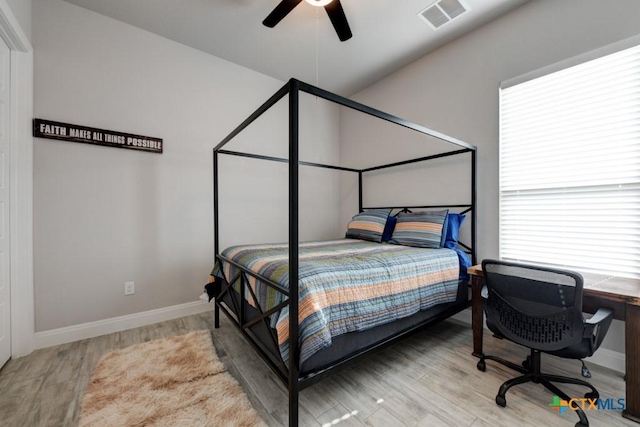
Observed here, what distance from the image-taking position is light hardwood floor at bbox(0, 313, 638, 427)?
A: 4.37ft

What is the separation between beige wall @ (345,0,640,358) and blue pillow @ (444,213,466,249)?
23 centimetres

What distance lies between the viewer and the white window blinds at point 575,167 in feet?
5.69

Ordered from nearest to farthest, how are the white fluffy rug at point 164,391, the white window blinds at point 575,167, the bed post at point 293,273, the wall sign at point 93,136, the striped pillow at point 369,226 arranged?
the bed post at point 293,273
the white fluffy rug at point 164,391
the white window blinds at point 575,167
the wall sign at point 93,136
the striped pillow at point 369,226

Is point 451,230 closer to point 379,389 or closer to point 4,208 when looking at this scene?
point 379,389

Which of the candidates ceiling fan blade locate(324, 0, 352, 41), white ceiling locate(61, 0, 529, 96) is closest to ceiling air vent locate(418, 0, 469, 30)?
white ceiling locate(61, 0, 529, 96)

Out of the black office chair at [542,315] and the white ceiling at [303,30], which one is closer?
the black office chair at [542,315]

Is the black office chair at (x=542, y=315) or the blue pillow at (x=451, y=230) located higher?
the blue pillow at (x=451, y=230)

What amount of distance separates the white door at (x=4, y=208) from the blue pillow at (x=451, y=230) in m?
3.40

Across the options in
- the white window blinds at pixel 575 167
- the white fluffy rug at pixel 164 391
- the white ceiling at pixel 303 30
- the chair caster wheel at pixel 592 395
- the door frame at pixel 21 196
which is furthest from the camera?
the white ceiling at pixel 303 30

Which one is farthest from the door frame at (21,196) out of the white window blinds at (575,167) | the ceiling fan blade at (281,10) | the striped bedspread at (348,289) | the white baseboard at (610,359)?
the white baseboard at (610,359)

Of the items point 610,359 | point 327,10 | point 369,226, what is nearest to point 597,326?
point 610,359

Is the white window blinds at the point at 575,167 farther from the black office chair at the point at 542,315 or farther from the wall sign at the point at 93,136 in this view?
the wall sign at the point at 93,136

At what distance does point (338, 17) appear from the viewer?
6.20 ft

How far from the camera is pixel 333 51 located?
110 inches
